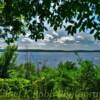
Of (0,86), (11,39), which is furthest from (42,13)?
(0,86)

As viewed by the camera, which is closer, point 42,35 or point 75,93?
point 42,35

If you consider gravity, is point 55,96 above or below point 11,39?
below

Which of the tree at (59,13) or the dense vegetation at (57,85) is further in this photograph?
the dense vegetation at (57,85)

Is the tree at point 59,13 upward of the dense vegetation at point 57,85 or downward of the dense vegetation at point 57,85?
upward

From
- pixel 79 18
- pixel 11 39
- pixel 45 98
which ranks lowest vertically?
pixel 45 98

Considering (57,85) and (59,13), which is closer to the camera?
(59,13)

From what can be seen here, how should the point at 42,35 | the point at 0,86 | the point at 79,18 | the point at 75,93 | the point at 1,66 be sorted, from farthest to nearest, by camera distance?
1. the point at 1,66
2. the point at 0,86
3. the point at 75,93
4. the point at 42,35
5. the point at 79,18

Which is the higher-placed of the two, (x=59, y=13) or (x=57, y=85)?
(x=59, y=13)

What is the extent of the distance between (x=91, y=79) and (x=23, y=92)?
1670 mm

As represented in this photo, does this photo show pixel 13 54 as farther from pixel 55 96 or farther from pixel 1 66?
pixel 55 96

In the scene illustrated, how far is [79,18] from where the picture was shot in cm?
536

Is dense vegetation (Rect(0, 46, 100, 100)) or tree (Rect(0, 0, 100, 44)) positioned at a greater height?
tree (Rect(0, 0, 100, 44))

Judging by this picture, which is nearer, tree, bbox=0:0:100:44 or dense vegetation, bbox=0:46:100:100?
tree, bbox=0:0:100:44

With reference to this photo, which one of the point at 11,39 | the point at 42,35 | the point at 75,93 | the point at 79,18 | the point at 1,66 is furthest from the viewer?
the point at 1,66
